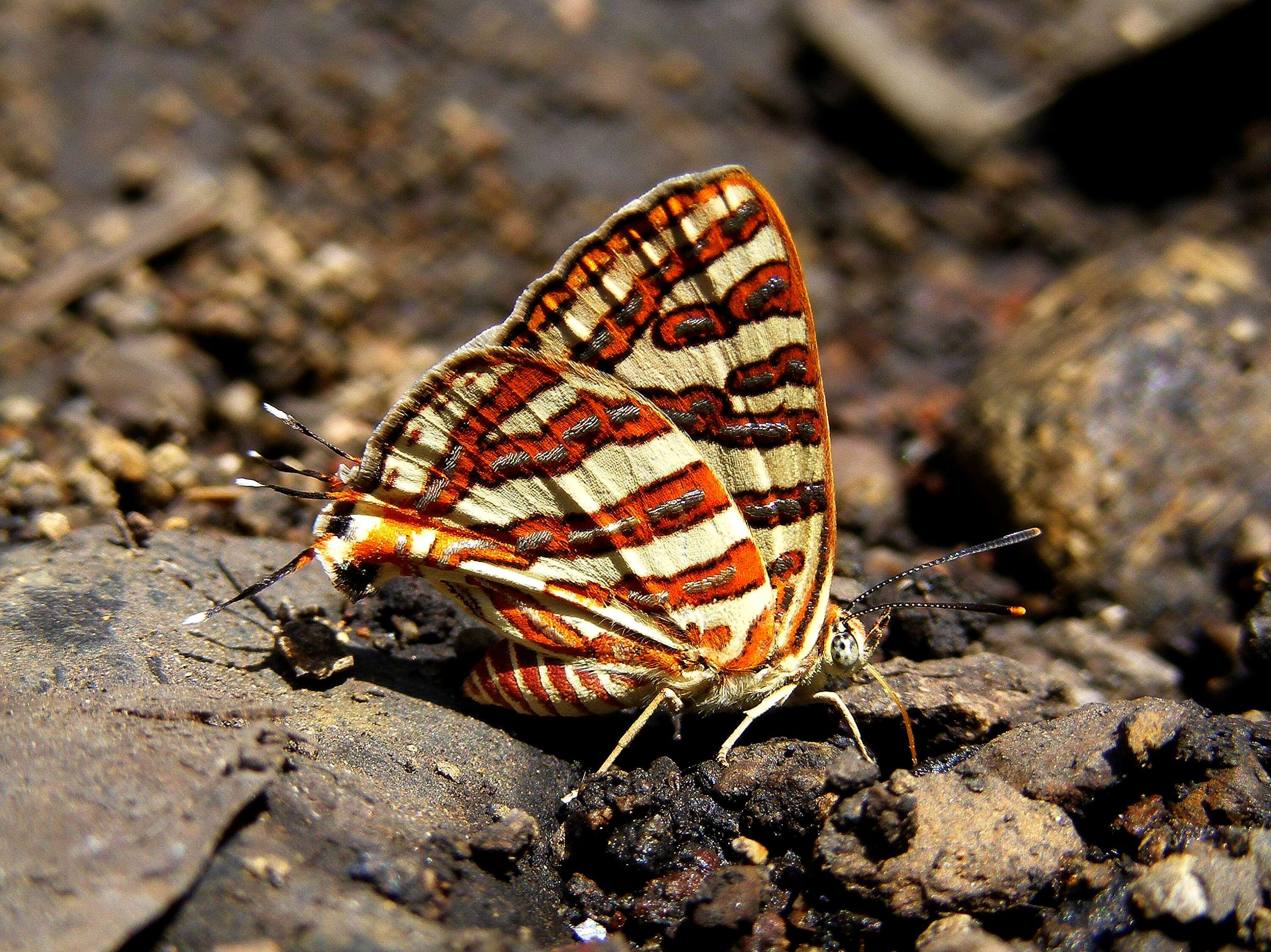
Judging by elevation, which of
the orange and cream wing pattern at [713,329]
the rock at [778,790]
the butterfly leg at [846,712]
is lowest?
the rock at [778,790]

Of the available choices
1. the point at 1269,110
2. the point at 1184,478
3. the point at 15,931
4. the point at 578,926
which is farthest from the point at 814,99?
the point at 15,931

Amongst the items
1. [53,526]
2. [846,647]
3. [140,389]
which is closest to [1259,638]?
[846,647]

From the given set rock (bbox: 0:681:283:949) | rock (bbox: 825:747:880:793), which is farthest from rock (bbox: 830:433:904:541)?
rock (bbox: 0:681:283:949)

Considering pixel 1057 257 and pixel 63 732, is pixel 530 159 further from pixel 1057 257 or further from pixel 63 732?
pixel 63 732

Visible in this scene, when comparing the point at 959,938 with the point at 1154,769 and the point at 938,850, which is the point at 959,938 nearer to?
Answer: the point at 938,850

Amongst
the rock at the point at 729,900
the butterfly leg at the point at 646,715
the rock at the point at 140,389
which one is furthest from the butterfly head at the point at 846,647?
the rock at the point at 140,389

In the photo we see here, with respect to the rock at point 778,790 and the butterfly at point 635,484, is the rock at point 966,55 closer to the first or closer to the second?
the butterfly at point 635,484
